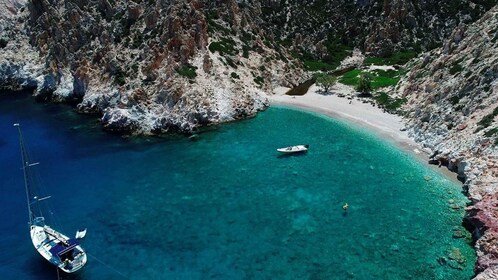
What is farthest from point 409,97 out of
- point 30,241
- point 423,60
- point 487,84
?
point 30,241

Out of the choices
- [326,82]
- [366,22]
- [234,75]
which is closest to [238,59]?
[234,75]

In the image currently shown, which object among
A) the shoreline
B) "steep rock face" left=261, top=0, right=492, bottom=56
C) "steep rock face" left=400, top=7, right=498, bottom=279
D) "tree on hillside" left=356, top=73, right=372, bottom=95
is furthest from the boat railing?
"steep rock face" left=261, top=0, right=492, bottom=56

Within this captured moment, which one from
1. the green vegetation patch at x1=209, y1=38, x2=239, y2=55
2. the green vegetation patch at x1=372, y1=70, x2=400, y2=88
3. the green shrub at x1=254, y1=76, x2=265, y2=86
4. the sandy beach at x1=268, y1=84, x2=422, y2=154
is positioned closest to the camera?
the sandy beach at x1=268, y1=84, x2=422, y2=154

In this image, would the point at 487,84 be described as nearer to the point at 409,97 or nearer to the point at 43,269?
the point at 409,97

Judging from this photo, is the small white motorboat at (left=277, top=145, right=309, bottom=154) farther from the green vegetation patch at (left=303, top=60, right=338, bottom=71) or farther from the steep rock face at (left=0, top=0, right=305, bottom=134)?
the green vegetation patch at (left=303, top=60, right=338, bottom=71)

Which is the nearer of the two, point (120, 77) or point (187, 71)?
point (187, 71)

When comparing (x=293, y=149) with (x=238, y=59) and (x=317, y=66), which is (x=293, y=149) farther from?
(x=317, y=66)
